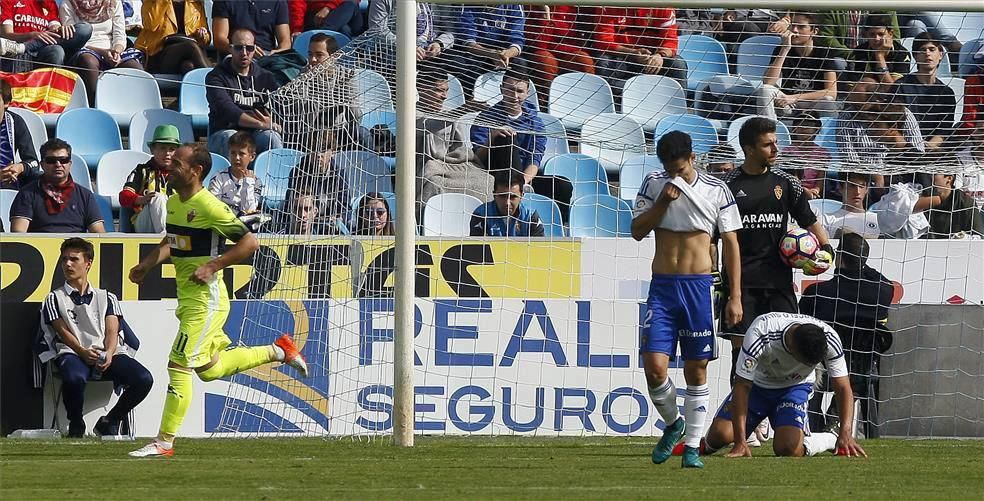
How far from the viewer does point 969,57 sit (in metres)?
13.6

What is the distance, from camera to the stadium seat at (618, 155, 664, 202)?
13.5m

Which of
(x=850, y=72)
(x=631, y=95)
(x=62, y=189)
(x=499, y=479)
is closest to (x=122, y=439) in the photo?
(x=62, y=189)

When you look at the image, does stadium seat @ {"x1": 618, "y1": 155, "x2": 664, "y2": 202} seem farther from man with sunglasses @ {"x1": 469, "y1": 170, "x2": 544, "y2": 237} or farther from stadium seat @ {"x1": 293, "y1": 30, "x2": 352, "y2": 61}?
stadium seat @ {"x1": 293, "y1": 30, "x2": 352, "y2": 61}

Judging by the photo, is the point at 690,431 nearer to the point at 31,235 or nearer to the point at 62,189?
the point at 31,235

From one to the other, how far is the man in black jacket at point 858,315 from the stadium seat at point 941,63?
2.20 meters

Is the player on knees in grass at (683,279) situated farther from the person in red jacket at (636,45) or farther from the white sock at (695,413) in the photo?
the person in red jacket at (636,45)

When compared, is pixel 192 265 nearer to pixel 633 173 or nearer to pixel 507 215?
pixel 507 215

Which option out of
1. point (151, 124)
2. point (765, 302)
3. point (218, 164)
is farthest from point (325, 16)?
point (765, 302)

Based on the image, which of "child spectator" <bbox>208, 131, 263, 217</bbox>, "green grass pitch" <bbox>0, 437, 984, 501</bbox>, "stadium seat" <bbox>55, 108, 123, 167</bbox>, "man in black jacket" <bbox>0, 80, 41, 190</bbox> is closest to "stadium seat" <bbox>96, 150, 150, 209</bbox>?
"stadium seat" <bbox>55, 108, 123, 167</bbox>

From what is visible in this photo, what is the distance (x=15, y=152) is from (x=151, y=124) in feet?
5.53

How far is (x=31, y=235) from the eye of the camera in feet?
36.0

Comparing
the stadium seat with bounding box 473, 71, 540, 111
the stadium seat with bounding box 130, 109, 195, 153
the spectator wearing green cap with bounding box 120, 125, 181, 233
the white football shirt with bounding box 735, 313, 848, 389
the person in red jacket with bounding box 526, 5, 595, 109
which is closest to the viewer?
the white football shirt with bounding box 735, 313, 848, 389

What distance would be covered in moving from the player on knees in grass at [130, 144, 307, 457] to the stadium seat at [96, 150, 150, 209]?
6.00 m

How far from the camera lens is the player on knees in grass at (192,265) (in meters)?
7.75
